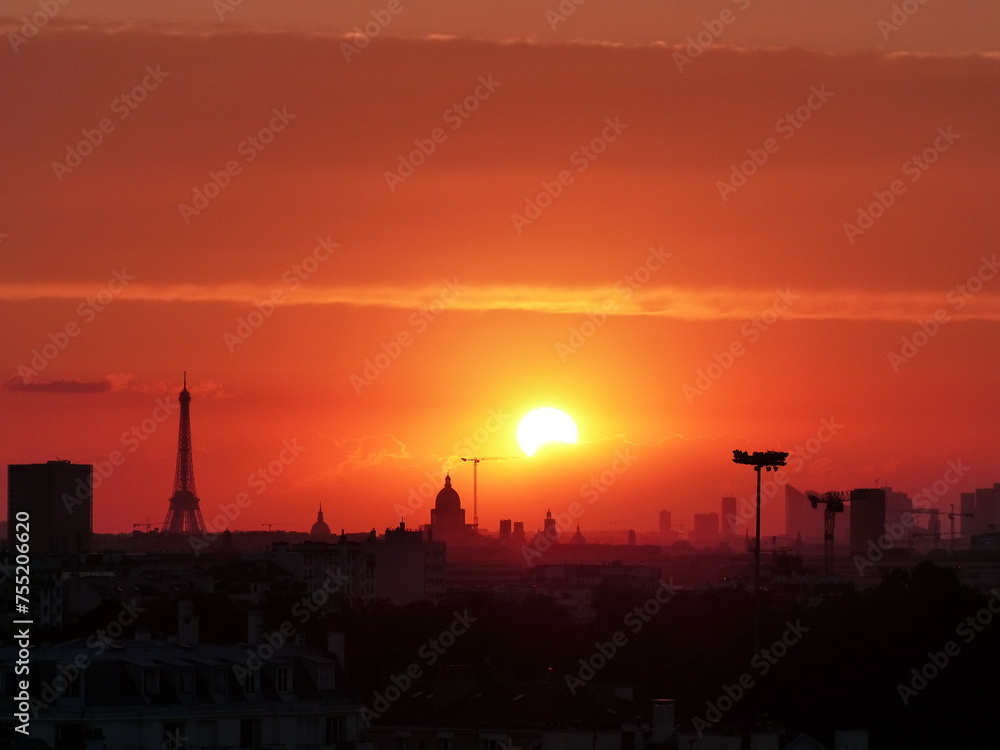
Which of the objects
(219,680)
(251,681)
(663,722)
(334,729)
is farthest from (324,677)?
(663,722)

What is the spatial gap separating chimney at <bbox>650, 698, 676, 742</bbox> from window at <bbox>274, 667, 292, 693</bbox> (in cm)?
1099

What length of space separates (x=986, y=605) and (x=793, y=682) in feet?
96.5

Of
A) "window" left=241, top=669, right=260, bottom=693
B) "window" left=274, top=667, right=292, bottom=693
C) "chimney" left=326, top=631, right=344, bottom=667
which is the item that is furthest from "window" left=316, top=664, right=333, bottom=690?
"chimney" left=326, top=631, right=344, bottom=667

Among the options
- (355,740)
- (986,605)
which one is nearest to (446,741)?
(355,740)

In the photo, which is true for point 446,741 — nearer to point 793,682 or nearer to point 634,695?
point 634,695

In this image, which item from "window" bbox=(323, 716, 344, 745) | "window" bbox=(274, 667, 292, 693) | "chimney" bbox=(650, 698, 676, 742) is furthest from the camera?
"window" bbox=(323, 716, 344, 745)

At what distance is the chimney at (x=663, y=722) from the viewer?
70812mm

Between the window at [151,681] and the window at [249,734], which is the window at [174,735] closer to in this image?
the window at [151,681]

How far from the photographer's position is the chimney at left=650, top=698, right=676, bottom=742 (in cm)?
7081

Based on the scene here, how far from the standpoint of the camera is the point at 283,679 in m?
73.4

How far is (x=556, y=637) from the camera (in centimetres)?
Answer: 15750

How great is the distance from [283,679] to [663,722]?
11504mm

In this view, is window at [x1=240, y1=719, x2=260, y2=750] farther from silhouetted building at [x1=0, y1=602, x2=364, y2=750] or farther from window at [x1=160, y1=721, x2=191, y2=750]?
window at [x1=160, y1=721, x2=191, y2=750]

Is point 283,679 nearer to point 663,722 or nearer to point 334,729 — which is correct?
point 334,729
